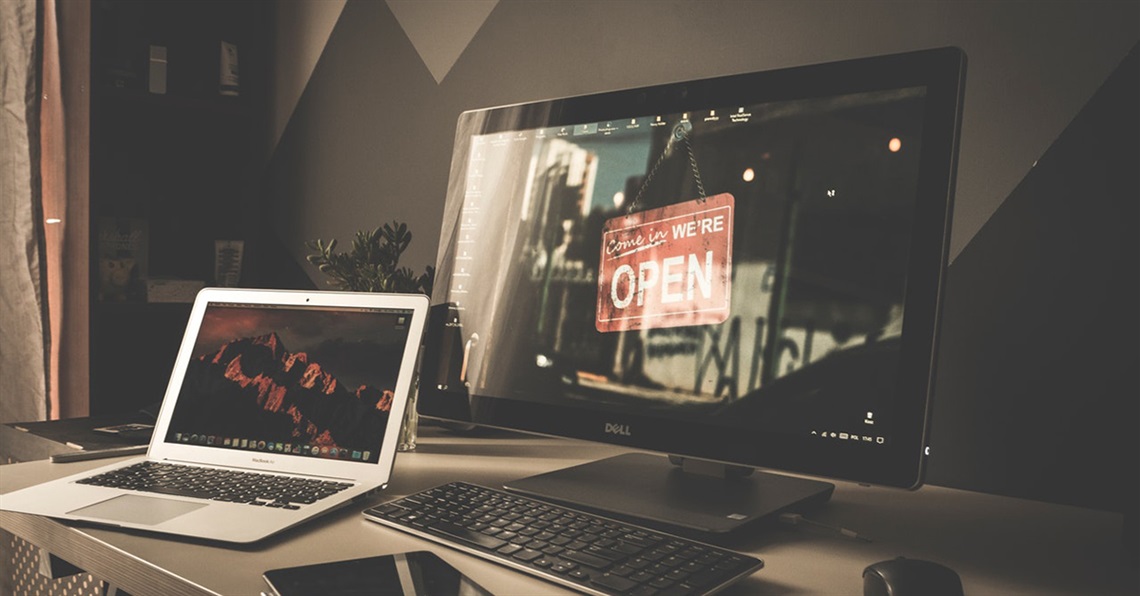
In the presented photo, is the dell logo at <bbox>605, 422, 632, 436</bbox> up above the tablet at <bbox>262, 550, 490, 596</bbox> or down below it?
above

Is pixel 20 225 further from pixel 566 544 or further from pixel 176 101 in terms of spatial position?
pixel 566 544

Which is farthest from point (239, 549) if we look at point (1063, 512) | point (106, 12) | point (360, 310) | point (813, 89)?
point (106, 12)

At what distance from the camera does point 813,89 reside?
885 millimetres

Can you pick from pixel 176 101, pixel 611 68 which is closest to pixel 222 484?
pixel 611 68

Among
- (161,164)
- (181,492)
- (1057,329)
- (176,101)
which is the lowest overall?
(181,492)

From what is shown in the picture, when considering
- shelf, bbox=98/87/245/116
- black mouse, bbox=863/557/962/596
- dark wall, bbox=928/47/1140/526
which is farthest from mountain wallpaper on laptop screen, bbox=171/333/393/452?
shelf, bbox=98/87/245/116

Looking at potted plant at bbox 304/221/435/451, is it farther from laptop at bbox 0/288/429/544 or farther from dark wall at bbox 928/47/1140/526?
dark wall at bbox 928/47/1140/526

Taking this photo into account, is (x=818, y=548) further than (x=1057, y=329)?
No

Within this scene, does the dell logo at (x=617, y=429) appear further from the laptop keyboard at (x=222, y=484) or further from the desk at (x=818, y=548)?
the laptop keyboard at (x=222, y=484)

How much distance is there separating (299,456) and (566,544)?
440 mm

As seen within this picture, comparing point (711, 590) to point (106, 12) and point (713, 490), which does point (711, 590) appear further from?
point (106, 12)

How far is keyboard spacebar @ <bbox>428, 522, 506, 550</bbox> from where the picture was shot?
75 centimetres

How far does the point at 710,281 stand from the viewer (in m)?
0.93

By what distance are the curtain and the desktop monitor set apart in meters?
1.23
